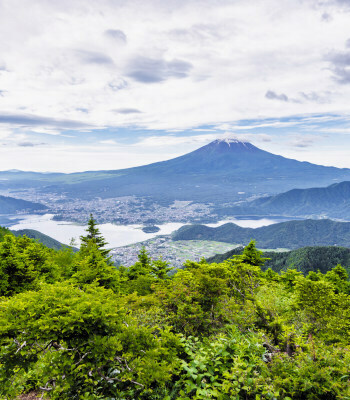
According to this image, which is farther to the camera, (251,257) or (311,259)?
(311,259)

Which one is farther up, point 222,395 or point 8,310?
point 8,310

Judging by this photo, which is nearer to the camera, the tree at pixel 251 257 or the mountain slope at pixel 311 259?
the tree at pixel 251 257

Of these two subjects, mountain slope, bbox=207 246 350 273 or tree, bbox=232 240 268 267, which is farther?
mountain slope, bbox=207 246 350 273

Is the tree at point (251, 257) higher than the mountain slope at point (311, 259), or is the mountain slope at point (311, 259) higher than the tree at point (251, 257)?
the tree at point (251, 257)

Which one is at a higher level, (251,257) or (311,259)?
(251,257)

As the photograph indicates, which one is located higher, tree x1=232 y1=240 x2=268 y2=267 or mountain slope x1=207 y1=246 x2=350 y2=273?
tree x1=232 y1=240 x2=268 y2=267

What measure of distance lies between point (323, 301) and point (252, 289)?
9.64 ft

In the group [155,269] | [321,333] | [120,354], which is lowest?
[155,269]

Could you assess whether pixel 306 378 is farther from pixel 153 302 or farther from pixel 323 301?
pixel 323 301

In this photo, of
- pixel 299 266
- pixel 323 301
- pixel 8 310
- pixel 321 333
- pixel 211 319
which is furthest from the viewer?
pixel 299 266

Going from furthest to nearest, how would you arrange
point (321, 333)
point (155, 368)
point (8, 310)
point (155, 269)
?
point (155, 269) → point (321, 333) → point (8, 310) → point (155, 368)

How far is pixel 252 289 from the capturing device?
11430 mm

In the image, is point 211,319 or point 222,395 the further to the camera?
point 211,319

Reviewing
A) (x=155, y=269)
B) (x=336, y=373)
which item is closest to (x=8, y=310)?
(x=336, y=373)
